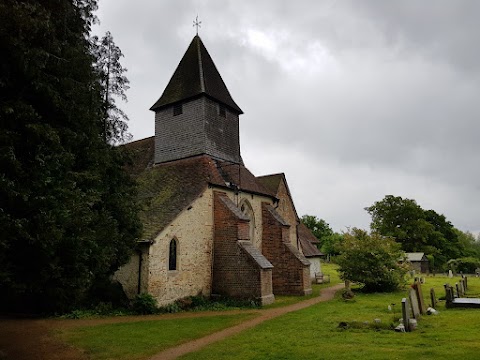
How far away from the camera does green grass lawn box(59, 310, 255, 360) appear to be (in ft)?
32.7

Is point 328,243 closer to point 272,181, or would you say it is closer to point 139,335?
point 272,181

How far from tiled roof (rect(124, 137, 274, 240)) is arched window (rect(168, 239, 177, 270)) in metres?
1.28

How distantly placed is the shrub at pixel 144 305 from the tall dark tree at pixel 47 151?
597 cm

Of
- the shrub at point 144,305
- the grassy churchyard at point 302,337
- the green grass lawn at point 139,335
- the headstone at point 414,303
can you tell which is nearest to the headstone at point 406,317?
the grassy churchyard at point 302,337

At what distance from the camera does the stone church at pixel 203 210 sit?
1767 cm

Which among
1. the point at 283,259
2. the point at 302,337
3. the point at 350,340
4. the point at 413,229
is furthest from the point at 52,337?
the point at 413,229

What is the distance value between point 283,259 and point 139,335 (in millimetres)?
12343

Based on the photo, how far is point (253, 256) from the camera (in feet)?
62.0

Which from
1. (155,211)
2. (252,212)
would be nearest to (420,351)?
(155,211)

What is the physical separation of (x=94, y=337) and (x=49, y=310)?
16.4 ft

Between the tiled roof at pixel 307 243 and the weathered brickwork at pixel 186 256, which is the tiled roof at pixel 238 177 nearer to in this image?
the weathered brickwork at pixel 186 256

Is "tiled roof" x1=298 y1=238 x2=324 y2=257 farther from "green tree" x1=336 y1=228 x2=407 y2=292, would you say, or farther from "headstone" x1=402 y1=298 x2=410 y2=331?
"headstone" x1=402 y1=298 x2=410 y2=331

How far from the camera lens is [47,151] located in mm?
7883

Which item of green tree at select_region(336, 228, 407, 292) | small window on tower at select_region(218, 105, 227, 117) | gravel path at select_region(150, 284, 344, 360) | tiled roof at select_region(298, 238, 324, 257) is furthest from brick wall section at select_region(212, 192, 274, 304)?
tiled roof at select_region(298, 238, 324, 257)
